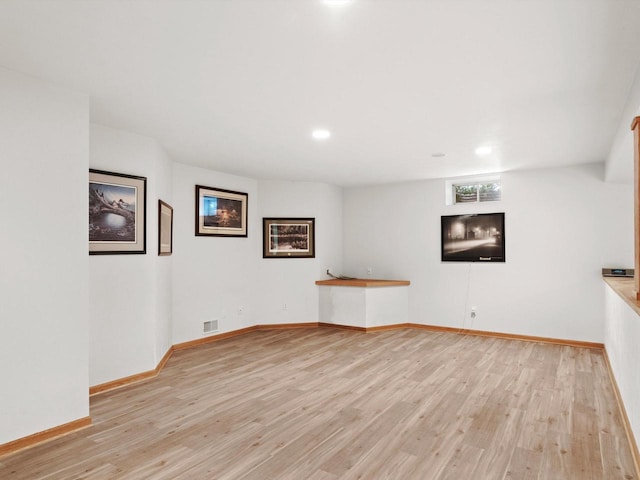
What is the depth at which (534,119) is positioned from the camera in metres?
3.70

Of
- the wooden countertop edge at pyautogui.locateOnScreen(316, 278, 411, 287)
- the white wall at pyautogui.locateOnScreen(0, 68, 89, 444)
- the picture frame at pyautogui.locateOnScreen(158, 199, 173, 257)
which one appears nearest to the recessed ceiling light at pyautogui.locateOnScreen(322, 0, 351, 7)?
the white wall at pyautogui.locateOnScreen(0, 68, 89, 444)

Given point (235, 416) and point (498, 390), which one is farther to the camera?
point (498, 390)

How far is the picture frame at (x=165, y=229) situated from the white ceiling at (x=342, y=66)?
0.85 meters

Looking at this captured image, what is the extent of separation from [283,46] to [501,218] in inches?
198

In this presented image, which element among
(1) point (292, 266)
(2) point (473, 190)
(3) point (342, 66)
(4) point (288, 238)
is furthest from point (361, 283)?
(3) point (342, 66)

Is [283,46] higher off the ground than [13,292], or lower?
higher

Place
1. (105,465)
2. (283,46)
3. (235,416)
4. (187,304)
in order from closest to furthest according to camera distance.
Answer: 1. (283,46)
2. (105,465)
3. (235,416)
4. (187,304)

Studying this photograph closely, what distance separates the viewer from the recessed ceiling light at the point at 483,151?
4.78 metres

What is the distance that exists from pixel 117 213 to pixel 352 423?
9.79ft

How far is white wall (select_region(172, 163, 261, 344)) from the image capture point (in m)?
5.61

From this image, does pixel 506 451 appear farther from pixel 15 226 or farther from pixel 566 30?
pixel 15 226

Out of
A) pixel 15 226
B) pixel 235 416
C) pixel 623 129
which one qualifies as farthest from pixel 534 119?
pixel 15 226

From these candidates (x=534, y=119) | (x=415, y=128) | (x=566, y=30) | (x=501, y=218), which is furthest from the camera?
(x=501, y=218)

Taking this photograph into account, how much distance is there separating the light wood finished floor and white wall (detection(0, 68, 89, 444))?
14.1 inches
